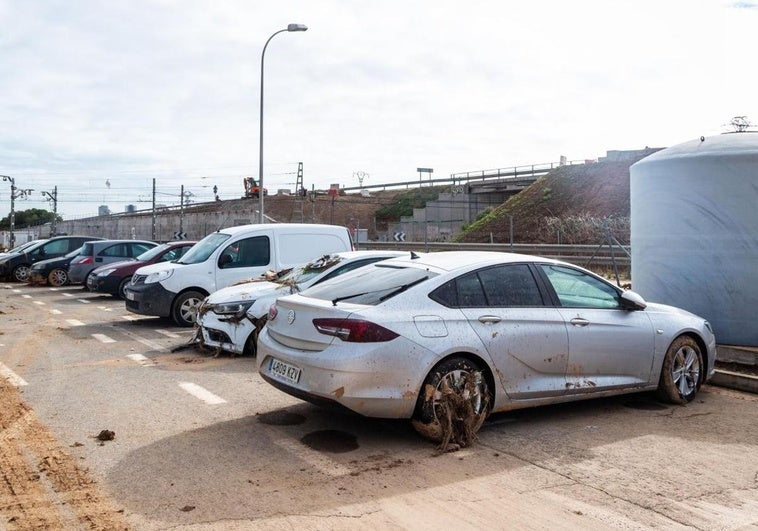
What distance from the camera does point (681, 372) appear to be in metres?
7.03

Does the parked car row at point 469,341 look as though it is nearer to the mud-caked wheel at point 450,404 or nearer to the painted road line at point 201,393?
the mud-caked wheel at point 450,404

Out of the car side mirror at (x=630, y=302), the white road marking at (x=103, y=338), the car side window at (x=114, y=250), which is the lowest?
the white road marking at (x=103, y=338)

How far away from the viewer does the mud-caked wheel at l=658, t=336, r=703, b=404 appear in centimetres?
691

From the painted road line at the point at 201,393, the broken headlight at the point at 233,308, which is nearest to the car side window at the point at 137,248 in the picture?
the broken headlight at the point at 233,308

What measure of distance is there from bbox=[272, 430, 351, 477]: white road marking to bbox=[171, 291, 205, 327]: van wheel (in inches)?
283

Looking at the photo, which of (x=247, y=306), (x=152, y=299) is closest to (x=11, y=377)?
(x=247, y=306)

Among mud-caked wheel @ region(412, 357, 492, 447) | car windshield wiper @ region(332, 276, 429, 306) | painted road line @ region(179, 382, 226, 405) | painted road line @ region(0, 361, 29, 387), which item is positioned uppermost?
car windshield wiper @ region(332, 276, 429, 306)

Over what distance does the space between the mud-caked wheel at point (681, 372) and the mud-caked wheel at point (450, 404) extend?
2.39m

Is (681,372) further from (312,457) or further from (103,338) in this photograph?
(103,338)

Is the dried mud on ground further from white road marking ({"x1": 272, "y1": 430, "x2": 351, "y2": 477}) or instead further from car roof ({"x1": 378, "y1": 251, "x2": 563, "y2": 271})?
car roof ({"x1": 378, "y1": 251, "x2": 563, "y2": 271})

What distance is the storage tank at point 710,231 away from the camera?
344 inches

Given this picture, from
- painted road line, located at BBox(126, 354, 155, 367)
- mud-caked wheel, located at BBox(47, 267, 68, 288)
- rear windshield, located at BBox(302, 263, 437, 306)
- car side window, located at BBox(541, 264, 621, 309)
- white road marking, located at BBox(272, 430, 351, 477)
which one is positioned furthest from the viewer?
mud-caked wheel, located at BBox(47, 267, 68, 288)

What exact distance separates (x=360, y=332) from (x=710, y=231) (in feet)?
18.8

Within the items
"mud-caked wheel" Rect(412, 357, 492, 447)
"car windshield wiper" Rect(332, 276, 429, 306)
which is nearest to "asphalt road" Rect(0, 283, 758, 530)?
"mud-caked wheel" Rect(412, 357, 492, 447)
